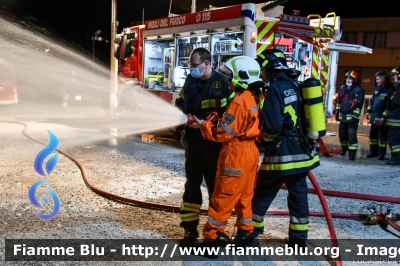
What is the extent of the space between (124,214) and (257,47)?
4525 millimetres

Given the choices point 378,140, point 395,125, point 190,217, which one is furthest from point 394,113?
point 190,217

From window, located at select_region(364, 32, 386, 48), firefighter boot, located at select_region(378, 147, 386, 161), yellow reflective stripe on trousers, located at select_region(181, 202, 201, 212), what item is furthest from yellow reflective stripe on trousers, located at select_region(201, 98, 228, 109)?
window, located at select_region(364, 32, 386, 48)

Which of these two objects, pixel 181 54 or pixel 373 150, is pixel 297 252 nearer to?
pixel 373 150

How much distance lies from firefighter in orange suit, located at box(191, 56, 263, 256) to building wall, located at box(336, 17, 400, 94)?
1160 inches

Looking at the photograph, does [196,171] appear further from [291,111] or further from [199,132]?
[291,111]

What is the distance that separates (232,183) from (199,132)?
64 centimetres

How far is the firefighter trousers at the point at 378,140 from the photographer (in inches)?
320

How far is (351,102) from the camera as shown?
27.1 feet

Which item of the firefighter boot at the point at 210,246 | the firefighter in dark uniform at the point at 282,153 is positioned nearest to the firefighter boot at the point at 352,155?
the firefighter in dark uniform at the point at 282,153

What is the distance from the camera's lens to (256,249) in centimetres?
364

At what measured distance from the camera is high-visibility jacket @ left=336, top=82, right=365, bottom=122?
814 cm

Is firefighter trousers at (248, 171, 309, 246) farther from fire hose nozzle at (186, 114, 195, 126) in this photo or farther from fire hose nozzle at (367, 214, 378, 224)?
fire hose nozzle at (367, 214, 378, 224)

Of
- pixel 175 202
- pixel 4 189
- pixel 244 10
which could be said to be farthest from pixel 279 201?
pixel 244 10

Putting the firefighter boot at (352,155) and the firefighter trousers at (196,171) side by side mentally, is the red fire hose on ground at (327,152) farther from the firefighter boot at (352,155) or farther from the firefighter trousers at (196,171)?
the firefighter trousers at (196,171)
